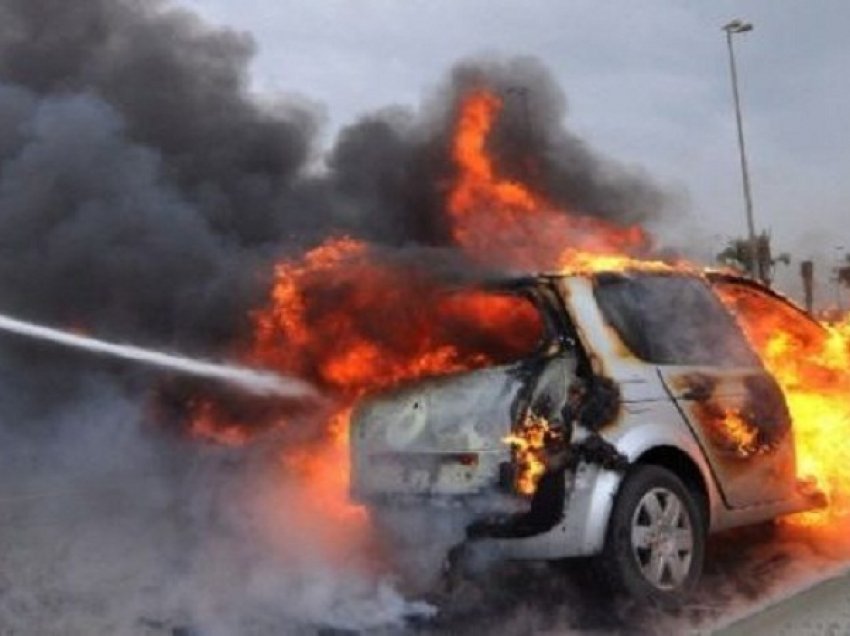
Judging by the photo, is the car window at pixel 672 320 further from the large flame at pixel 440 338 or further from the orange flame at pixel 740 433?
the orange flame at pixel 740 433

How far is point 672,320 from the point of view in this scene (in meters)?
5.64

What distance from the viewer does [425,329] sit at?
5.77 m

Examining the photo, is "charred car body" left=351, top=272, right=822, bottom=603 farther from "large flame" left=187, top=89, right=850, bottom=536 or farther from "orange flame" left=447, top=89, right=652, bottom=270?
"orange flame" left=447, top=89, right=652, bottom=270

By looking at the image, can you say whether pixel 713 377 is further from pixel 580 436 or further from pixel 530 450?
pixel 530 450

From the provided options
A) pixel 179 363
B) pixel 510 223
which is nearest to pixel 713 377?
pixel 510 223

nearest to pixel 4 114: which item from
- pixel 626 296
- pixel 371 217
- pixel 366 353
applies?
pixel 371 217

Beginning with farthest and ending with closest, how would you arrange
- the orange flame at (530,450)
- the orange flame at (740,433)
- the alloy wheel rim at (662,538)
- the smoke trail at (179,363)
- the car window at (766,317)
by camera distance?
the smoke trail at (179,363)
the car window at (766,317)
the orange flame at (740,433)
the alloy wheel rim at (662,538)
the orange flame at (530,450)

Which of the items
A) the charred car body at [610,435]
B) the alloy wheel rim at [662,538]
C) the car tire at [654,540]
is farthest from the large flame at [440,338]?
the alloy wheel rim at [662,538]

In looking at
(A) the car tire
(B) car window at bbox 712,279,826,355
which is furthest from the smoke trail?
(B) car window at bbox 712,279,826,355

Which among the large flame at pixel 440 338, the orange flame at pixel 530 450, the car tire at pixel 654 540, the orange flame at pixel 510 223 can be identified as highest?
the orange flame at pixel 510 223

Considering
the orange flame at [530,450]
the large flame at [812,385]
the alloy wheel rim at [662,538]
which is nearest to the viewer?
the orange flame at [530,450]

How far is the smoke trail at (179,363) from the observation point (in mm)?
6590

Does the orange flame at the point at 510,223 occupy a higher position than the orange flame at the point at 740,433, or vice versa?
the orange flame at the point at 510,223

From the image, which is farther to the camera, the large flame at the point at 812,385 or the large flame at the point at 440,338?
the large flame at the point at 812,385
